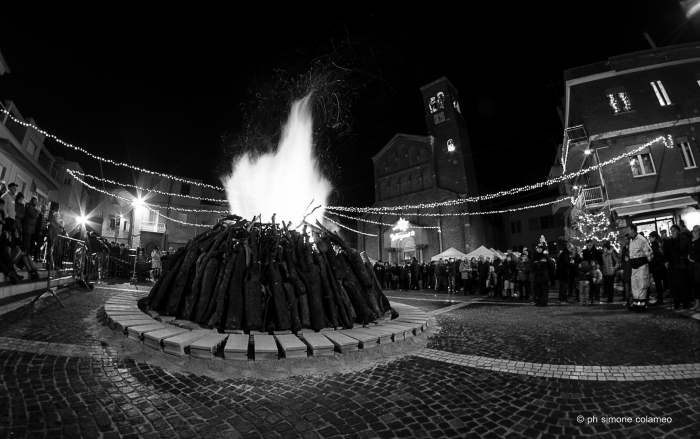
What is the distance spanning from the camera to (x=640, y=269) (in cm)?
909

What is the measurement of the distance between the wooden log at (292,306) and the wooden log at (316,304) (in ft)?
0.90

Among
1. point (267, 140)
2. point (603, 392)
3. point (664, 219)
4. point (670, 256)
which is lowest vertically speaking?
point (603, 392)

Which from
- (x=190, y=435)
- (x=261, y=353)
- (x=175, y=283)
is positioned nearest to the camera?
(x=190, y=435)

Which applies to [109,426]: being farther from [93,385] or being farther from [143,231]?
[143,231]

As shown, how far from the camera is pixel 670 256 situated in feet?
29.6

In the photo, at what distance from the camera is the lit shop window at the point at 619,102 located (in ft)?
73.3

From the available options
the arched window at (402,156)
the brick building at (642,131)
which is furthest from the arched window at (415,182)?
the brick building at (642,131)

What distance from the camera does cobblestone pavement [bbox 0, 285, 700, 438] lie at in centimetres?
246

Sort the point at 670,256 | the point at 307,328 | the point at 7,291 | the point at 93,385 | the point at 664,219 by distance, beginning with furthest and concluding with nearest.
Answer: the point at 664,219 < the point at 670,256 < the point at 7,291 < the point at 307,328 < the point at 93,385

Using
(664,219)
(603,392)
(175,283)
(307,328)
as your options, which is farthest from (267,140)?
(664,219)

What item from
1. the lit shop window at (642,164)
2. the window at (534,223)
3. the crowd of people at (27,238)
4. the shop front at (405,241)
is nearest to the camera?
the crowd of people at (27,238)

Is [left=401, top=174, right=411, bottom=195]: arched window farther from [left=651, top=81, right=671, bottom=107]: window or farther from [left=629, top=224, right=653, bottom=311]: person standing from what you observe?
[left=629, top=224, right=653, bottom=311]: person standing

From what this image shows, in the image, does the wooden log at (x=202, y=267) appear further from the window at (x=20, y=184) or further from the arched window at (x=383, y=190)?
the arched window at (x=383, y=190)

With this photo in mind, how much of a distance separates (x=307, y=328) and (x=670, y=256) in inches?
429
